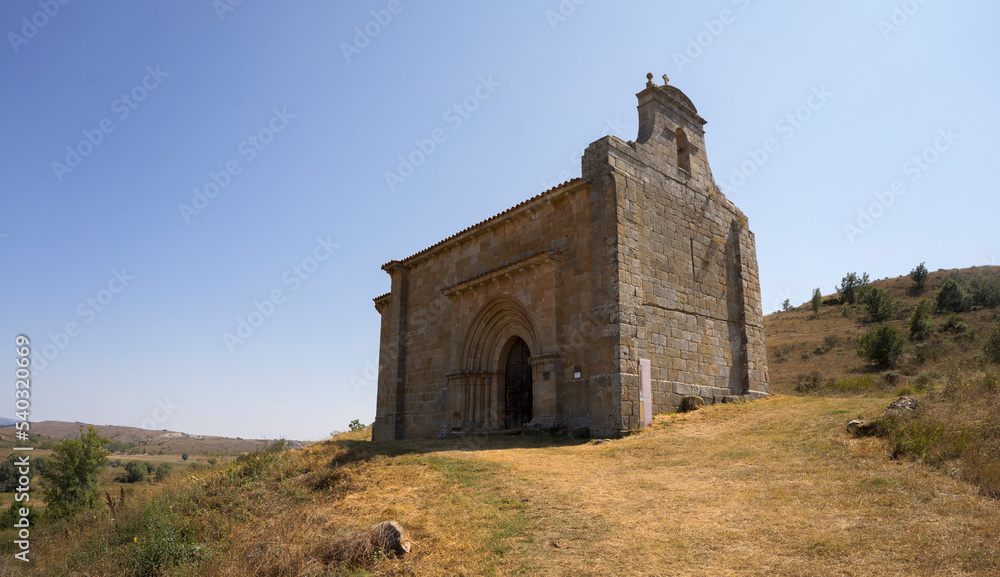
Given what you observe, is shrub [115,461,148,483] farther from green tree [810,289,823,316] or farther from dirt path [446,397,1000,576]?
green tree [810,289,823,316]

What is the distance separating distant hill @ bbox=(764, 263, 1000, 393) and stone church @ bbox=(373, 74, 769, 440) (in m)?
5.71

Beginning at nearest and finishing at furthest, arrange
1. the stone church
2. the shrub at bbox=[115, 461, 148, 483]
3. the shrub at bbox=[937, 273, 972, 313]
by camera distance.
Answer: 1. the stone church
2. the shrub at bbox=[937, 273, 972, 313]
3. the shrub at bbox=[115, 461, 148, 483]

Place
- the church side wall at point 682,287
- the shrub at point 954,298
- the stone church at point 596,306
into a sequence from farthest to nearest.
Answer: the shrub at point 954,298, the church side wall at point 682,287, the stone church at point 596,306

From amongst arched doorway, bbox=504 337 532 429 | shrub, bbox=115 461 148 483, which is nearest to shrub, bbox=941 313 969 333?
arched doorway, bbox=504 337 532 429

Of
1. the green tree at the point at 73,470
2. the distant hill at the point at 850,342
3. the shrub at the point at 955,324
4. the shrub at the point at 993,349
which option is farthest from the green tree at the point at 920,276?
the green tree at the point at 73,470

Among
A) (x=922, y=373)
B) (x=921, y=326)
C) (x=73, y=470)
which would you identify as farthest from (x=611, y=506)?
(x=921, y=326)

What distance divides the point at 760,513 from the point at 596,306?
7237mm

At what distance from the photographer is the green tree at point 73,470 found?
24000mm

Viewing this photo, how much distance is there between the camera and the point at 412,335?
18.7 metres

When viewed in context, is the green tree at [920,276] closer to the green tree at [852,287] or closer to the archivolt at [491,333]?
the green tree at [852,287]

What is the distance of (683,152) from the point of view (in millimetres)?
16297

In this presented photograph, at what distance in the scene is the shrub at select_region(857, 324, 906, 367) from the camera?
24688 mm

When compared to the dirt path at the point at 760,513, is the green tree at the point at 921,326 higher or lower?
higher

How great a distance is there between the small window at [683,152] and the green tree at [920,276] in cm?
3686
